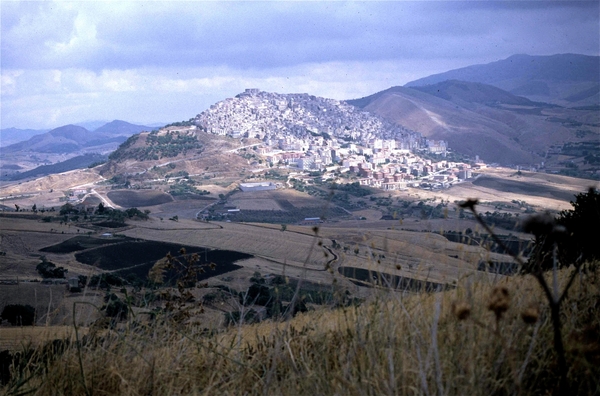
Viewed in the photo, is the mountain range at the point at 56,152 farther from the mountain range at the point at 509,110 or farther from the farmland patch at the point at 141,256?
the farmland patch at the point at 141,256

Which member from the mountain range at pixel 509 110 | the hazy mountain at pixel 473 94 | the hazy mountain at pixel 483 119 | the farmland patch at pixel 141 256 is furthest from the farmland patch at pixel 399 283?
the hazy mountain at pixel 473 94

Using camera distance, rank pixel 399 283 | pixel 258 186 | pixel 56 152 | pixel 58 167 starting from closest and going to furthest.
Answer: pixel 399 283 → pixel 258 186 → pixel 58 167 → pixel 56 152

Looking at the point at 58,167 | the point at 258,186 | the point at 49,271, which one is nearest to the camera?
the point at 49,271

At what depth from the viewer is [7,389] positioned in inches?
124

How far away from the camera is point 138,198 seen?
175ft

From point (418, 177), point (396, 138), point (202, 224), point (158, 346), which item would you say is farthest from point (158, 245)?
point (396, 138)

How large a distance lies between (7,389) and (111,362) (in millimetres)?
552

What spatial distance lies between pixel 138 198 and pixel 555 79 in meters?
144

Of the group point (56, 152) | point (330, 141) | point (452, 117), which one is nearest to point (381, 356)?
point (330, 141)

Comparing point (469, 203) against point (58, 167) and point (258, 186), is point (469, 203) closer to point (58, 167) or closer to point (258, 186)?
point (258, 186)

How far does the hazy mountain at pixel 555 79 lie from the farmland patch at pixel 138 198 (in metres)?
96.7

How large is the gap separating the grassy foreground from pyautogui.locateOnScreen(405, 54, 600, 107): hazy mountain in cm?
12800

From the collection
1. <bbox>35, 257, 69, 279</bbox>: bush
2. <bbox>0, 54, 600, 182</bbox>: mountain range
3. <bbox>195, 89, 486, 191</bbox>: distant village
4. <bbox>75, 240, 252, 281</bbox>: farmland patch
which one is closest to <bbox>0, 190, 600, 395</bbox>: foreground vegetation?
<bbox>35, 257, 69, 279</bbox>: bush

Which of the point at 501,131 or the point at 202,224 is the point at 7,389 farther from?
the point at 501,131
